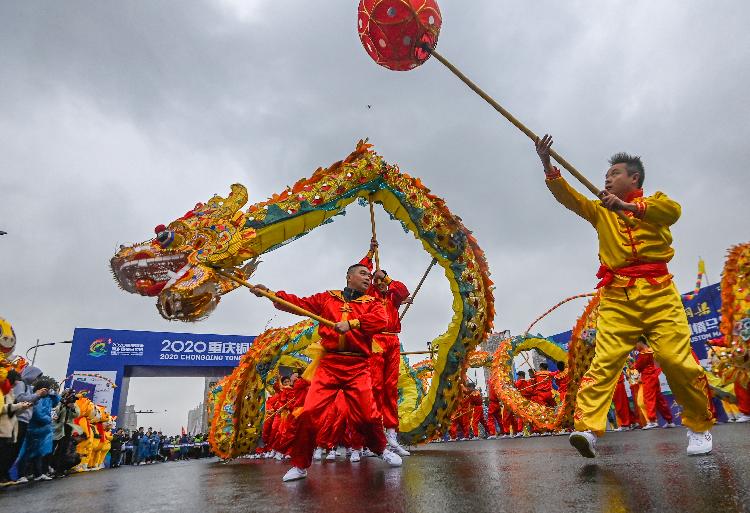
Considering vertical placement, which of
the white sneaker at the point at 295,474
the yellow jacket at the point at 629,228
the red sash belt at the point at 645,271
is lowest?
the white sneaker at the point at 295,474

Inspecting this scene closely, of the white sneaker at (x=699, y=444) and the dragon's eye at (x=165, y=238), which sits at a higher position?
the dragon's eye at (x=165, y=238)

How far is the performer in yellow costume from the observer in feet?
9.28

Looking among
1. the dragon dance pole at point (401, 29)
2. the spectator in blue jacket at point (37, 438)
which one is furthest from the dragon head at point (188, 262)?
the spectator in blue jacket at point (37, 438)

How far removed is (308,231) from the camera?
16.4 feet

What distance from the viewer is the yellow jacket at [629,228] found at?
2.87 metres

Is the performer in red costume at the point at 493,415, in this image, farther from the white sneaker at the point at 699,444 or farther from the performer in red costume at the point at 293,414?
the white sneaker at the point at 699,444

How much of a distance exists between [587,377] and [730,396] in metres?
7.87

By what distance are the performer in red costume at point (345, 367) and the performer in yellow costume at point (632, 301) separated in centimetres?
149

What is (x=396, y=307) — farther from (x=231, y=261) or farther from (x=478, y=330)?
(x=231, y=261)

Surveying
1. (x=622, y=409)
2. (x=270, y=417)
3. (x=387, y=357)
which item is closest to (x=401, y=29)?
(x=387, y=357)

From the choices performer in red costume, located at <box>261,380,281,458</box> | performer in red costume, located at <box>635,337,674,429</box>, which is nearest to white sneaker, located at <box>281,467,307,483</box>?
performer in red costume, located at <box>261,380,281,458</box>

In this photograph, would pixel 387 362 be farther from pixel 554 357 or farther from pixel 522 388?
pixel 554 357

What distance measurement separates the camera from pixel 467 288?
5.76 metres

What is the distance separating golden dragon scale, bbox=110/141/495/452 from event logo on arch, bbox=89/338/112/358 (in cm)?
1539
